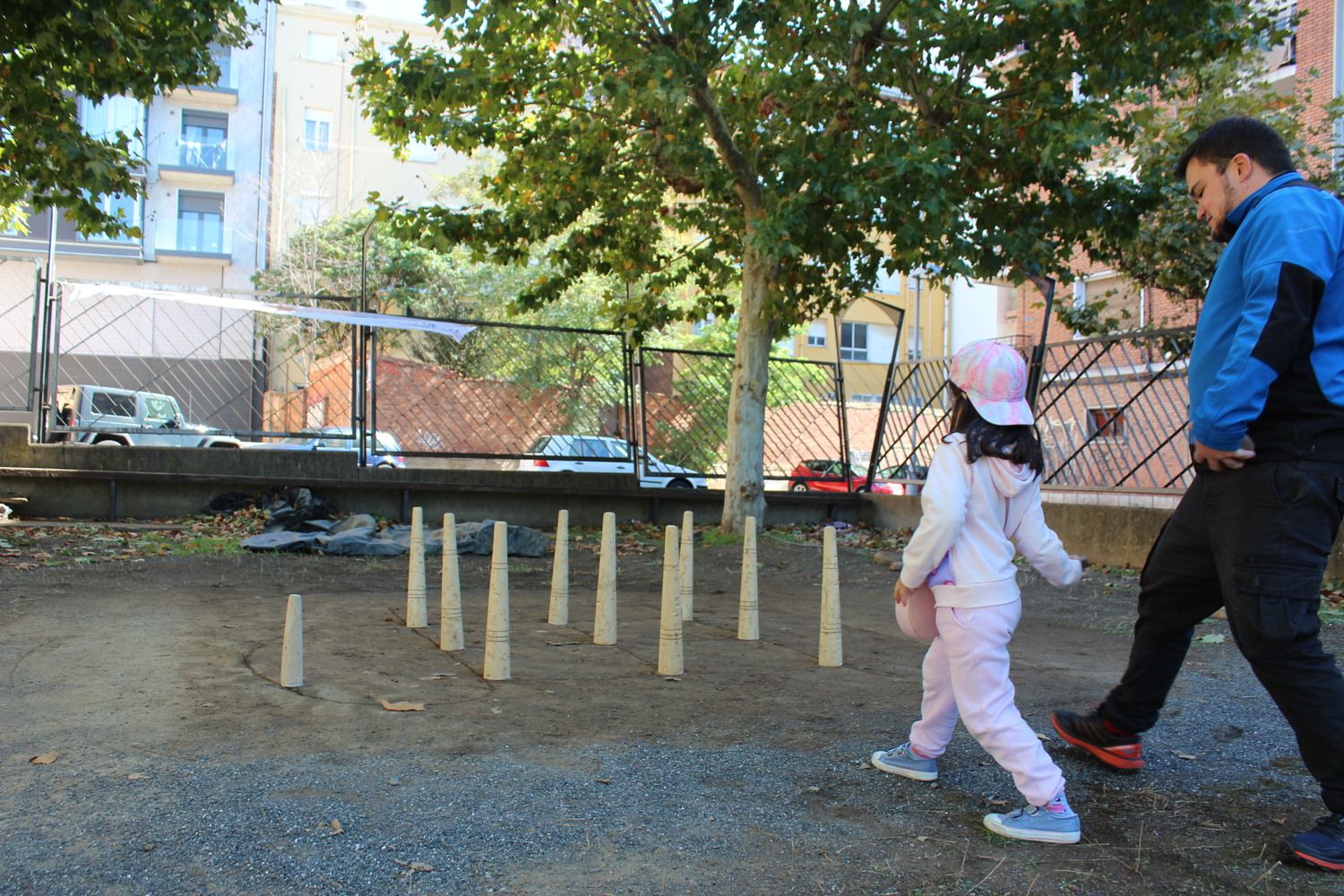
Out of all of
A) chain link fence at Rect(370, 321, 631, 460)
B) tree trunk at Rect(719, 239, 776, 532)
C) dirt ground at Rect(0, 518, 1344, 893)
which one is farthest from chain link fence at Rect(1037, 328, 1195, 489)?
chain link fence at Rect(370, 321, 631, 460)

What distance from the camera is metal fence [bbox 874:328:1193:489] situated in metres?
10.4

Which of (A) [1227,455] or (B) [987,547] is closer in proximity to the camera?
(A) [1227,455]

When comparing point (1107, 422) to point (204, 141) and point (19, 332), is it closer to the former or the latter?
point (19, 332)

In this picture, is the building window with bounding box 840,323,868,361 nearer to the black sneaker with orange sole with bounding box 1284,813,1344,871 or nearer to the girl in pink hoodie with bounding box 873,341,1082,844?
the girl in pink hoodie with bounding box 873,341,1082,844

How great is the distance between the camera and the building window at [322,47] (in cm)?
4097

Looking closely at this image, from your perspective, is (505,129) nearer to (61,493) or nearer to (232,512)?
(232,512)

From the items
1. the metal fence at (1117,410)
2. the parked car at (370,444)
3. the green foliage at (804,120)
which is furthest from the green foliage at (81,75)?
the metal fence at (1117,410)

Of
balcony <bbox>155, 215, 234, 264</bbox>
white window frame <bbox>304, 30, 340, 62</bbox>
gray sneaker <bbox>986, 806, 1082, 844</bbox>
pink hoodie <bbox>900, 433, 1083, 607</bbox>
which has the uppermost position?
white window frame <bbox>304, 30, 340, 62</bbox>

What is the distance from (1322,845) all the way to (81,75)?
475 inches

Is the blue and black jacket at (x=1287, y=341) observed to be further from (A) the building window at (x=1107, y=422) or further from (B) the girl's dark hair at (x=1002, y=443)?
(A) the building window at (x=1107, y=422)

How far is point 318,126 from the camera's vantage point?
132 ft

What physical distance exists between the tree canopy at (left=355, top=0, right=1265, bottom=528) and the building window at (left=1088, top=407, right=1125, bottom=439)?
5.23 ft

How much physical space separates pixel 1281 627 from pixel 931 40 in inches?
367

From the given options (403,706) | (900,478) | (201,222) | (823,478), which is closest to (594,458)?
(823,478)
